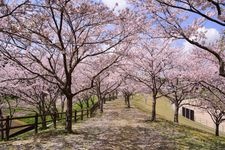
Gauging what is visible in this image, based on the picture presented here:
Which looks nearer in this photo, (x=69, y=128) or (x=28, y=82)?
(x=69, y=128)

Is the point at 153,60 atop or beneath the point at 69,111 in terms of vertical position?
atop

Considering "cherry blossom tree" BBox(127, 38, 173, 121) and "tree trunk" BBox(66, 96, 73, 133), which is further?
"cherry blossom tree" BBox(127, 38, 173, 121)

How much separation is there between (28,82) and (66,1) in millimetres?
12764

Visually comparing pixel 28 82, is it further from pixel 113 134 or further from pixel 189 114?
pixel 189 114

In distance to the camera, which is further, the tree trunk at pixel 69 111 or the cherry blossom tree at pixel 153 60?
the cherry blossom tree at pixel 153 60

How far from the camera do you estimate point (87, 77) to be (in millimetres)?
40656

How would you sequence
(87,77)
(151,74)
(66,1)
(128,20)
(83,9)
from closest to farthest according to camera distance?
(66,1)
(83,9)
(128,20)
(151,74)
(87,77)

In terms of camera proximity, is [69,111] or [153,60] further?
[153,60]

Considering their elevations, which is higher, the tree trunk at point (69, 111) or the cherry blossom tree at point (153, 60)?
the cherry blossom tree at point (153, 60)

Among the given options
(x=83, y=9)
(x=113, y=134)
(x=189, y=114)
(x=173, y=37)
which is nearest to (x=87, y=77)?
(x=113, y=134)

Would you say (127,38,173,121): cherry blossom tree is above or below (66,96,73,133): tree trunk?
above

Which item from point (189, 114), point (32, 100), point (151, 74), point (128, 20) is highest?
point (128, 20)

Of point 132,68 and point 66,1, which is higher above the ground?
point 66,1

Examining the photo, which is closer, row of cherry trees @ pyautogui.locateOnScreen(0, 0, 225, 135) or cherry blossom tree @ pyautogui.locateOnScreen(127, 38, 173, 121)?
row of cherry trees @ pyautogui.locateOnScreen(0, 0, 225, 135)
